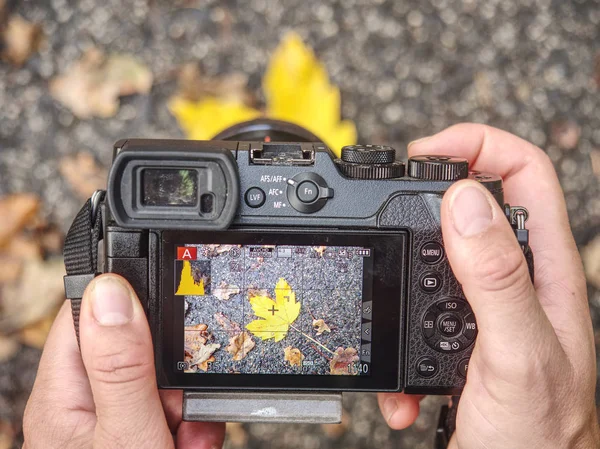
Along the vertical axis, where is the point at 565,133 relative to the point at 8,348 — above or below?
above

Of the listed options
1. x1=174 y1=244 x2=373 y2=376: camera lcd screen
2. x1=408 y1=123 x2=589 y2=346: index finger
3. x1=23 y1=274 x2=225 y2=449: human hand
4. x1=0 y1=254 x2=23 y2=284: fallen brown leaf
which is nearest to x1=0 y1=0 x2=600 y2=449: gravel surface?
x1=0 y1=254 x2=23 y2=284: fallen brown leaf

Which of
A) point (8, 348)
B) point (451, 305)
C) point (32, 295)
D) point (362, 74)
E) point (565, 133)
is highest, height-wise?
point (362, 74)

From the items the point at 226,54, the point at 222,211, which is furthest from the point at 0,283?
the point at 222,211

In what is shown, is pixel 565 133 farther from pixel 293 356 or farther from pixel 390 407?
pixel 293 356

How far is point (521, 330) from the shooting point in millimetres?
778

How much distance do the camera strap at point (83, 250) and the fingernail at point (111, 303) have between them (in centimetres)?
8

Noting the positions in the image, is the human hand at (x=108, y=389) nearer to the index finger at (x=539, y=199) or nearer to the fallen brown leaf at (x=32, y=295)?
the fallen brown leaf at (x=32, y=295)

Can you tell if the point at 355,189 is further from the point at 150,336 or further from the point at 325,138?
the point at 325,138

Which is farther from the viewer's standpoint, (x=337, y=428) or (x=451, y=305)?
(x=337, y=428)

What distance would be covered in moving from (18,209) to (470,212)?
967 mm

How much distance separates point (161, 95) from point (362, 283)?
0.72 m

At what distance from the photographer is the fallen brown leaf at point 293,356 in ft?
2.92

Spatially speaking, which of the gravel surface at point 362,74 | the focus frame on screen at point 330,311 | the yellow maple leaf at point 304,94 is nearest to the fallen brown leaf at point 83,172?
the gravel surface at point 362,74

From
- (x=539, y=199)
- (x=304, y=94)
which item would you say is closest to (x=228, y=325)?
(x=539, y=199)
